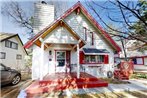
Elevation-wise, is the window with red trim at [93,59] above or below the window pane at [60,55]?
below

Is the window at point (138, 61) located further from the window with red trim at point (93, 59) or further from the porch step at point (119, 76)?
the window with red trim at point (93, 59)

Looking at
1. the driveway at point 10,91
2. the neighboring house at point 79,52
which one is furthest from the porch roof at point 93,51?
the driveway at point 10,91

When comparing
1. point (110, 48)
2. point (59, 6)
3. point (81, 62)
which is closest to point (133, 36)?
point (81, 62)

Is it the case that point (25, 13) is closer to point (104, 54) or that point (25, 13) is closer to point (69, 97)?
point (104, 54)

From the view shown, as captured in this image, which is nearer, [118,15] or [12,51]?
[118,15]

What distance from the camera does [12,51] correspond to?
1861cm

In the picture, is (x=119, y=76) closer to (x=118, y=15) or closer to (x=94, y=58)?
(x=94, y=58)

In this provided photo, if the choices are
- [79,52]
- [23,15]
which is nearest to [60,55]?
[79,52]

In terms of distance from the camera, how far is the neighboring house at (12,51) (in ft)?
54.6

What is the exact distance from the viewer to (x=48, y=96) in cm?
666

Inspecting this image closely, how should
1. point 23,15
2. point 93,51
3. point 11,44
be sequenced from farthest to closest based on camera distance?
1. point 23,15
2. point 11,44
3. point 93,51

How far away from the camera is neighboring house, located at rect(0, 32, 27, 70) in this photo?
16656 millimetres

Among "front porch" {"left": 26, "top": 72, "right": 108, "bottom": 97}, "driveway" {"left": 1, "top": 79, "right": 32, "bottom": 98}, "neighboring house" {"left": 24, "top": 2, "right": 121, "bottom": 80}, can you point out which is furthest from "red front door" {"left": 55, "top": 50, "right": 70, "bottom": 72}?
"driveway" {"left": 1, "top": 79, "right": 32, "bottom": 98}

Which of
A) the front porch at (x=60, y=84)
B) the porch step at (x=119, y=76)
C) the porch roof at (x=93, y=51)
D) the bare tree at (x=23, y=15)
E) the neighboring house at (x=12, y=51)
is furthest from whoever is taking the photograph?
the bare tree at (x=23, y=15)
